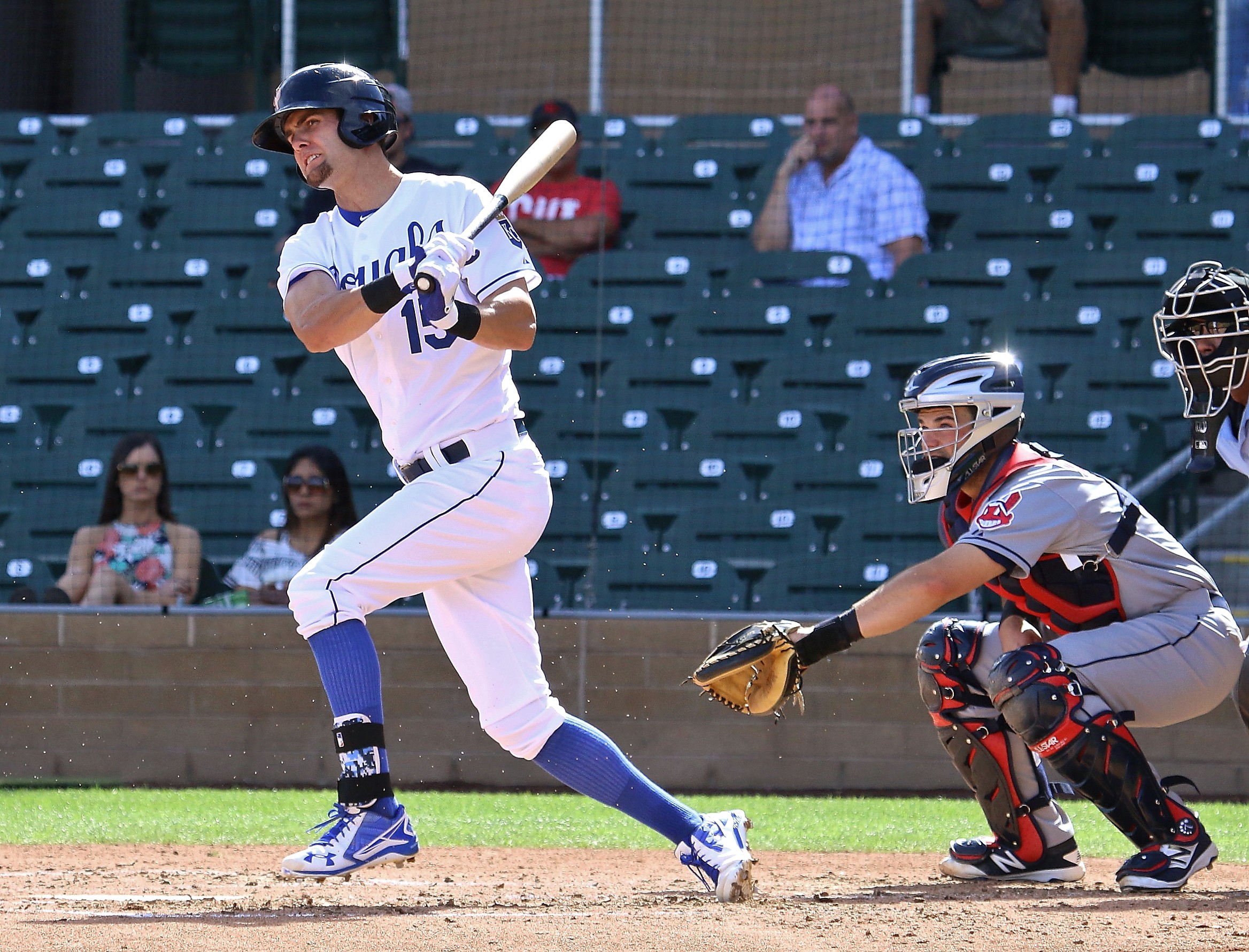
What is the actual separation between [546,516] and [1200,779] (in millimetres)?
3379

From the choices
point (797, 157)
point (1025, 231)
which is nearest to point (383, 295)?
point (797, 157)

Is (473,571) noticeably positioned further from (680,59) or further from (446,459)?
(680,59)

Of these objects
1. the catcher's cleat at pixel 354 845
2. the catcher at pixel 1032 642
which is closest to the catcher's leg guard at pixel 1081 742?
the catcher at pixel 1032 642

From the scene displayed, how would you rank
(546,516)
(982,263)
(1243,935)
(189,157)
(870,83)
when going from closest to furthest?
1. (1243,935)
2. (546,516)
3. (982,263)
4. (189,157)
5. (870,83)

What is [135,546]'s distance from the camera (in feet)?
19.7

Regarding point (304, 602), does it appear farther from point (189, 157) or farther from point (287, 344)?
point (189, 157)

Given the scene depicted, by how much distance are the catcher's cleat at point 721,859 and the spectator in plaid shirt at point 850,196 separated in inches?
187

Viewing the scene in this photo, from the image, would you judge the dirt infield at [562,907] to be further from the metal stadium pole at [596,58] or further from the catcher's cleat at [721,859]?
the metal stadium pole at [596,58]

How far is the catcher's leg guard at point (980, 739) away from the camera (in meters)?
3.58

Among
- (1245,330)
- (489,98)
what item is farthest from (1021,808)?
(489,98)

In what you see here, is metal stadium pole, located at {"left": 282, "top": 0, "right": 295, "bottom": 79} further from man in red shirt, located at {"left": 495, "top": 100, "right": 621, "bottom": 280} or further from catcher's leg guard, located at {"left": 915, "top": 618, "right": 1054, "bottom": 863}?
catcher's leg guard, located at {"left": 915, "top": 618, "right": 1054, "bottom": 863}

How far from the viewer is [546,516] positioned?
3.18 m

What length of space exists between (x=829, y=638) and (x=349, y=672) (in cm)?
96

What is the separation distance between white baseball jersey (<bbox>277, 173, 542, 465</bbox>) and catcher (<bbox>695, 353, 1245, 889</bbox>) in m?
0.74
